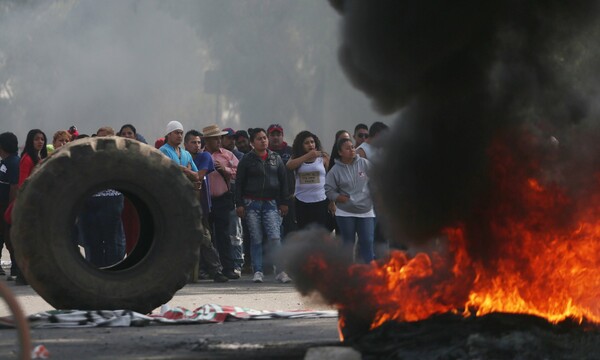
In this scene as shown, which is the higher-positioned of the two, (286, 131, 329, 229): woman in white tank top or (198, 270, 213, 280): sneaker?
(286, 131, 329, 229): woman in white tank top

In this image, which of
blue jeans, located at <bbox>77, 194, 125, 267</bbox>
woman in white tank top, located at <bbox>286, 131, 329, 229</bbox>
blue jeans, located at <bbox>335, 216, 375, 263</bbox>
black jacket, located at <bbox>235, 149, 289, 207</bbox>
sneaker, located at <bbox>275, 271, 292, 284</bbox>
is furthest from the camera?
woman in white tank top, located at <bbox>286, 131, 329, 229</bbox>

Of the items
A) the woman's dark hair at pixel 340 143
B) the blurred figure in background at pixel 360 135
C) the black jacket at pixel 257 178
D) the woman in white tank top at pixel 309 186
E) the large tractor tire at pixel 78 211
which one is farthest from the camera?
the blurred figure in background at pixel 360 135

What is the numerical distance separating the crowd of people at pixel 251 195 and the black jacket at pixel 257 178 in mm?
12

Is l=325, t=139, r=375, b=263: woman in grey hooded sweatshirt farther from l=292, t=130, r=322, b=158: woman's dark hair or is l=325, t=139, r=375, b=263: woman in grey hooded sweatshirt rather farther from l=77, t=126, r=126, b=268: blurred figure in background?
l=77, t=126, r=126, b=268: blurred figure in background

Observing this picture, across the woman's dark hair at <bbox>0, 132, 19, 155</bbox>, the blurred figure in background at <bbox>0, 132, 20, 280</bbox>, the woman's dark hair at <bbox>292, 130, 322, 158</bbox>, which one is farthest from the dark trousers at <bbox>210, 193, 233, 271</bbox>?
the woman's dark hair at <bbox>0, 132, 19, 155</bbox>

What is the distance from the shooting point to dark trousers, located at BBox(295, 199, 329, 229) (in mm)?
14828

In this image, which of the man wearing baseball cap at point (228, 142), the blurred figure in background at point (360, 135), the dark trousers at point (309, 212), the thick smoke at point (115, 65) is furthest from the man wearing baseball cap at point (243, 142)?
the thick smoke at point (115, 65)

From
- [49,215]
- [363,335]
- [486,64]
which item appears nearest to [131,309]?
[49,215]

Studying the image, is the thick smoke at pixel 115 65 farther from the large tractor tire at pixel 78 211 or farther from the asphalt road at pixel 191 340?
the asphalt road at pixel 191 340

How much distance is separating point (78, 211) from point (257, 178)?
4.34m

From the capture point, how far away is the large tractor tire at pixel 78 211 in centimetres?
1009

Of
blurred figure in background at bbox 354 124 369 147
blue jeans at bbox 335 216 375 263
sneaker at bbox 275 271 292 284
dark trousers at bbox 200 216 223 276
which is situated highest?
blurred figure in background at bbox 354 124 369 147

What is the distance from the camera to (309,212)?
48.6ft

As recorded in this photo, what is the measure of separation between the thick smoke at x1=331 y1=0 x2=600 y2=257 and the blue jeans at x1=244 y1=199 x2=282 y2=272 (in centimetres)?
573
